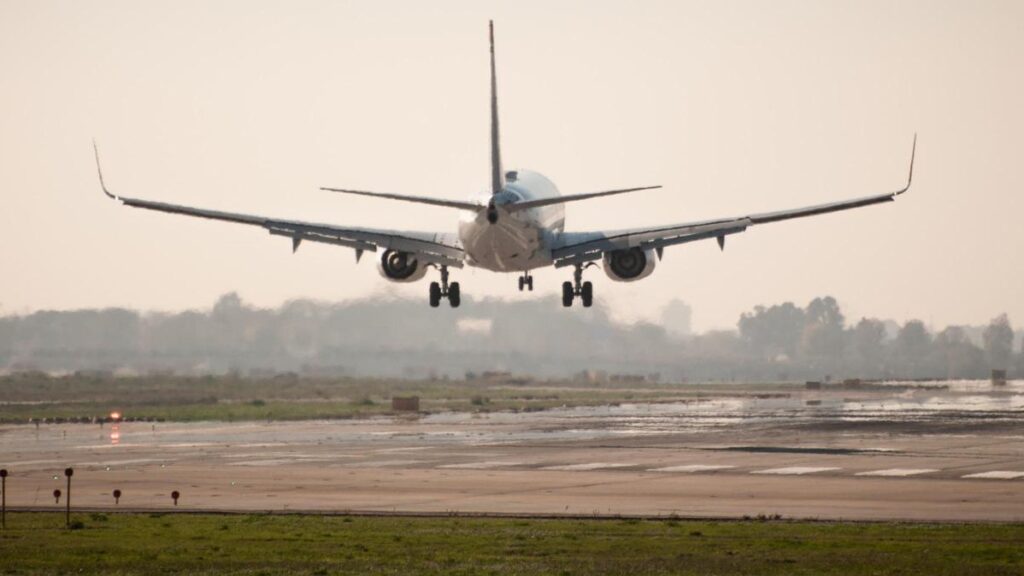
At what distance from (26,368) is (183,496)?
103m

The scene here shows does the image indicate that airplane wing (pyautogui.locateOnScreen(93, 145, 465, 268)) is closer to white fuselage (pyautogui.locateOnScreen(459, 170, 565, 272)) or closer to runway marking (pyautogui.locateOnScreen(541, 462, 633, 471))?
white fuselage (pyautogui.locateOnScreen(459, 170, 565, 272))

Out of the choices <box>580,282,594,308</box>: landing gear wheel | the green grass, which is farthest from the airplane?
the green grass

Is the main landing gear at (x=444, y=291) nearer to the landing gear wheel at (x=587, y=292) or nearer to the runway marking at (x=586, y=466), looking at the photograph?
the landing gear wheel at (x=587, y=292)

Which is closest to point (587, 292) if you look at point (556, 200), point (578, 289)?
point (578, 289)

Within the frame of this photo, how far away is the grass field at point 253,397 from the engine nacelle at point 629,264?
37498 millimetres

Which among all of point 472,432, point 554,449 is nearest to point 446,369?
point 472,432

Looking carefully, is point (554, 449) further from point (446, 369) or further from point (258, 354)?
point (446, 369)

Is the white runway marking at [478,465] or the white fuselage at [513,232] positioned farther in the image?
the white fuselage at [513,232]

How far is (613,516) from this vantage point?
45938 millimetres

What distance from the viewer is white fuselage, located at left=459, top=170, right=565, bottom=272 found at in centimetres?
6888

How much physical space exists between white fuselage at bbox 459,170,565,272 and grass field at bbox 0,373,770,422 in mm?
38515

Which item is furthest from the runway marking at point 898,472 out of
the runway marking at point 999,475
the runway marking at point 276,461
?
the runway marking at point 276,461

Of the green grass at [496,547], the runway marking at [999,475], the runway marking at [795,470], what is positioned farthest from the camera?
the runway marking at [795,470]

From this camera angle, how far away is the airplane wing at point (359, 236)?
253 ft
